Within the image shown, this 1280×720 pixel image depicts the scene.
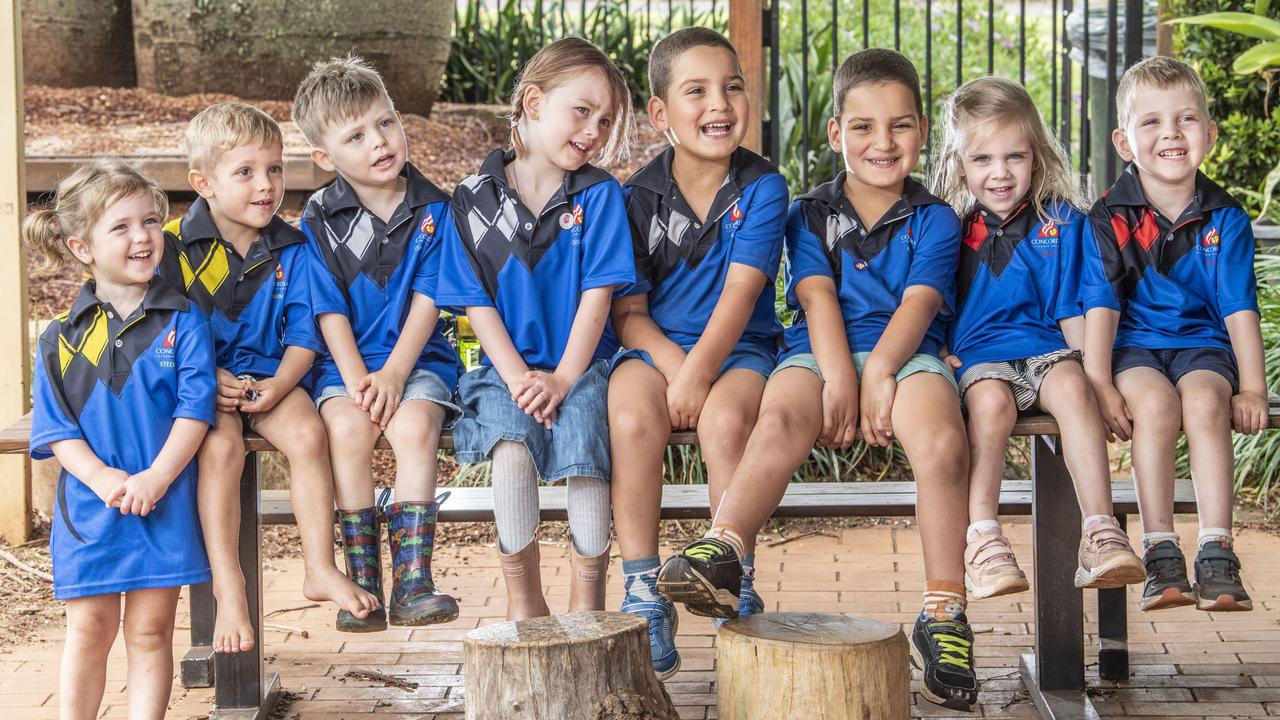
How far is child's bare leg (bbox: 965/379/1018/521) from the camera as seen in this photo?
3.18 m

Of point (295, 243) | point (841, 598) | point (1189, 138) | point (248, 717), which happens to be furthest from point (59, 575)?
point (1189, 138)

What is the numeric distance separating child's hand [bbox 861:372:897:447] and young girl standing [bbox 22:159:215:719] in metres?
1.53

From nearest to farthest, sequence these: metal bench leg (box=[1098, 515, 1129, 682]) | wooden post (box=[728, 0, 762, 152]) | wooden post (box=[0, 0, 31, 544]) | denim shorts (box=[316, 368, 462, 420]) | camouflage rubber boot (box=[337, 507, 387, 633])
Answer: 1. camouflage rubber boot (box=[337, 507, 387, 633])
2. denim shorts (box=[316, 368, 462, 420])
3. metal bench leg (box=[1098, 515, 1129, 682])
4. wooden post (box=[0, 0, 31, 544])
5. wooden post (box=[728, 0, 762, 152])

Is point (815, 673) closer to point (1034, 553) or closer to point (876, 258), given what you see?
point (1034, 553)

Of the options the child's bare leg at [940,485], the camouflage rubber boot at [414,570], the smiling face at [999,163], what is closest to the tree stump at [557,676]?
the camouflage rubber boot at [414,570]

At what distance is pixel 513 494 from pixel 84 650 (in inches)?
39.9

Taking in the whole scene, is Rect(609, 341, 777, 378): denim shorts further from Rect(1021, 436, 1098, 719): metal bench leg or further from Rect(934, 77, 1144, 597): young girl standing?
Rect(1021, 436, 1098, 719): metal bench leg

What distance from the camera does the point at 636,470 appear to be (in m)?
3.20

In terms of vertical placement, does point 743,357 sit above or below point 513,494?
above

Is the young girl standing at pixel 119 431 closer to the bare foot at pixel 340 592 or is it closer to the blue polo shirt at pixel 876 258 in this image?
the bare foot at pixel 340 592

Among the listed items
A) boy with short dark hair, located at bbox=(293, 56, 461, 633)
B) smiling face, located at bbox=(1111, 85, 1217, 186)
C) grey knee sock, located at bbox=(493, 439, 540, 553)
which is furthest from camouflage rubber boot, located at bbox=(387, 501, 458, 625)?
smiling face, located at bbox=(1111, 85, 1217, 186)

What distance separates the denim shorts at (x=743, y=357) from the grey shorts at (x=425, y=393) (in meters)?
0.40

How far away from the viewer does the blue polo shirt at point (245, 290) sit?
3.40 metres

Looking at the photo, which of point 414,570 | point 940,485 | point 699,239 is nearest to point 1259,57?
point 699,239
